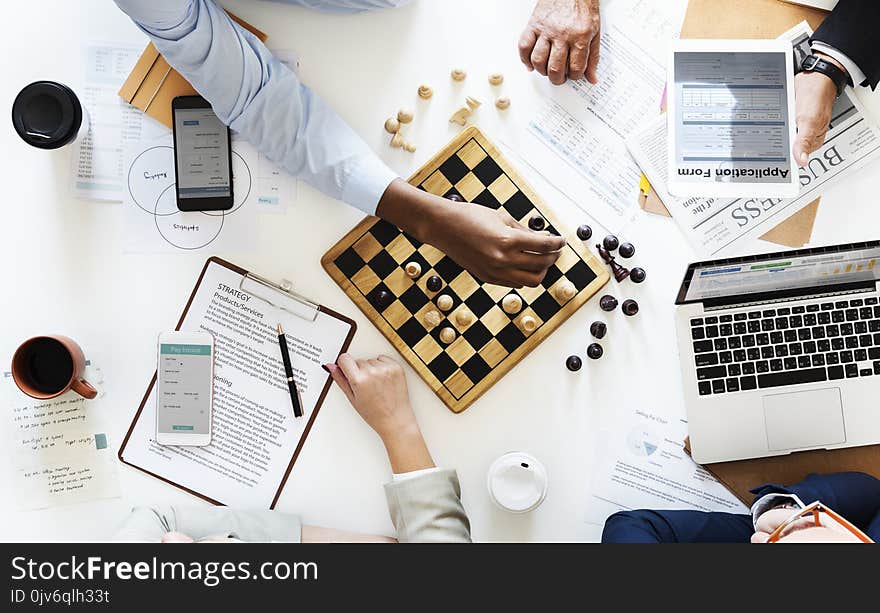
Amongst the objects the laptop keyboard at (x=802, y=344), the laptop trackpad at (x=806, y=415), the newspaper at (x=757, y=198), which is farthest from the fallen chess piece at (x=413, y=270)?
the laptop trackpad at (x=806, y=415)

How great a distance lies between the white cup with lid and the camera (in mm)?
1338

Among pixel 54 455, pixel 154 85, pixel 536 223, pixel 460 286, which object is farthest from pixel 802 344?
pixel 54 455

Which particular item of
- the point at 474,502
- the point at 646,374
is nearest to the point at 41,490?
the point at 474,502

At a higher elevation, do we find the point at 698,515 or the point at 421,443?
the point at 421,443

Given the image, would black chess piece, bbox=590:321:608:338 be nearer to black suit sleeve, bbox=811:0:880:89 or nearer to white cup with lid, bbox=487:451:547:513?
white cup with lid, bbox=487:451:547:513

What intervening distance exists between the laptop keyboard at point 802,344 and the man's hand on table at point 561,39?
54 cm

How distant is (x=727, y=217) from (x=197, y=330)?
102 centimetres

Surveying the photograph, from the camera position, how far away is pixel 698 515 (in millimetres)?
1356

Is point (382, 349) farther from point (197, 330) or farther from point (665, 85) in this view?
point (665, 85)

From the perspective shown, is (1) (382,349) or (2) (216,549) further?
(1) (382,349)

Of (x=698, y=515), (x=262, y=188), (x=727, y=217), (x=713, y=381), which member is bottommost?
(x=698, y=515)

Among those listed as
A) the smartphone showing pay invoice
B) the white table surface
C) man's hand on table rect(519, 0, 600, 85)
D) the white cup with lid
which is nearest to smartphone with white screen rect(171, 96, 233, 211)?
the white table surface

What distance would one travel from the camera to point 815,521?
114 cm

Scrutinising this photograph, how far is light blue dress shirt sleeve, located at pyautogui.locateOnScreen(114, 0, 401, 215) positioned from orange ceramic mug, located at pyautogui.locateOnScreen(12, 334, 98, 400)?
501 millimetres
